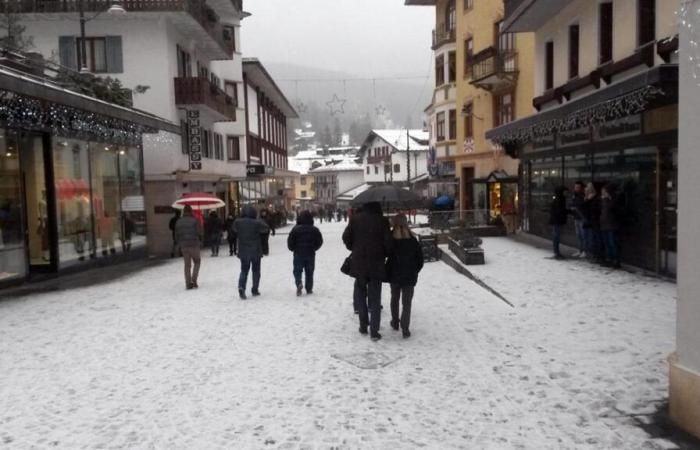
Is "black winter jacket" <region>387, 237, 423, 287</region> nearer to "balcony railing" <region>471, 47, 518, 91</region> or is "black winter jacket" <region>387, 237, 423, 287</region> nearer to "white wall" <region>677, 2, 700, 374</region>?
"white wall" <region>677, 2, 700, 374</region>

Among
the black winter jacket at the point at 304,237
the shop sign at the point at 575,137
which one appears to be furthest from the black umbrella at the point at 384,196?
the shop sign at the point at 575,137

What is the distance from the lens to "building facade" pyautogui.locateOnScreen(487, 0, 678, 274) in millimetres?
10867

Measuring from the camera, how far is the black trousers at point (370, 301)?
812 cm

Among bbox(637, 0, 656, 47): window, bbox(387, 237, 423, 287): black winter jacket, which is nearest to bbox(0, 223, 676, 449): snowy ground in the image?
bbox(387, 237, 423, 287): black winter jacket

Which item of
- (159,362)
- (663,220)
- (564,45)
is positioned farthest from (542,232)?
(159,362)

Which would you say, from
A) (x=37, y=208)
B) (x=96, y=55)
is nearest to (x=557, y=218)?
(x=37, y=208)

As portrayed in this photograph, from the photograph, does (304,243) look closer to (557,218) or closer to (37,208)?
(557,218)

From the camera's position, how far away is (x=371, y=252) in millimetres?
8055

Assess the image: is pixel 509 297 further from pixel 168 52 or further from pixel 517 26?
pixel 168 52

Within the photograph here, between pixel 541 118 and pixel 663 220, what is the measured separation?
452 centimetres

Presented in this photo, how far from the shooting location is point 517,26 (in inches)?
746

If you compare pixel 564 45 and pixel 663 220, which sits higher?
pixel 564 45

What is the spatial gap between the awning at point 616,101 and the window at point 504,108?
10818 millimetres

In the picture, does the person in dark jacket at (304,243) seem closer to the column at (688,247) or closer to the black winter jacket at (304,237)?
the black winter jacket at (304,237)
